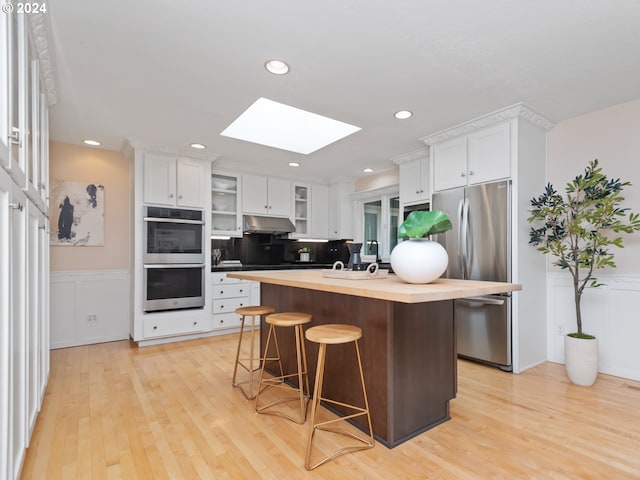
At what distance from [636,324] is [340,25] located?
3365mm

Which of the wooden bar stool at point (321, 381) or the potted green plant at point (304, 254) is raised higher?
the potted green plant at point (304, 254)

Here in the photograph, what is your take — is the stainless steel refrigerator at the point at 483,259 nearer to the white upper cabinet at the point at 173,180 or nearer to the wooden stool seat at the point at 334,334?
the wooden stool seat at the point at 334,334

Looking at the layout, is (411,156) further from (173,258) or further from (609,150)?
(173,258)

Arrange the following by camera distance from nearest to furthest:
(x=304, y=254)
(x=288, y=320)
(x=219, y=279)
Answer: (x=288, y=320), (x=219, y=279), (x=304, y=254)

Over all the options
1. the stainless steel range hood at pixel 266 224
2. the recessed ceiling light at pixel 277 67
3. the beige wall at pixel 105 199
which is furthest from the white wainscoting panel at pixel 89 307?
the recessed ceiling light at pixel 277 67

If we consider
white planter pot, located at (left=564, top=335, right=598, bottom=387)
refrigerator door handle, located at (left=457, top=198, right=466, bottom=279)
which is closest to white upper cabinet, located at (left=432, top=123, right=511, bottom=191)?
refrigerator door handle, located at (left=457, top=198, right=466, bottom=279)

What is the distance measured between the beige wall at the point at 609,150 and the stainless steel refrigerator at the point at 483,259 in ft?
2.45

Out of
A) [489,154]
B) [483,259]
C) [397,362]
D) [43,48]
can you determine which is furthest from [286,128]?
[397,362]

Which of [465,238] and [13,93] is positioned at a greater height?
[13,93]

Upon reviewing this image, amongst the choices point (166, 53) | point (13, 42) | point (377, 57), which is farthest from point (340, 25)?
point (13, 42)

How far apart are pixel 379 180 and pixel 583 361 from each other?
338 cm

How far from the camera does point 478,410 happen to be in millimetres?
2316

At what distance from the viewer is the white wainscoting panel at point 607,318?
2887 mm

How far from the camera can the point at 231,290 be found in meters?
4.59
